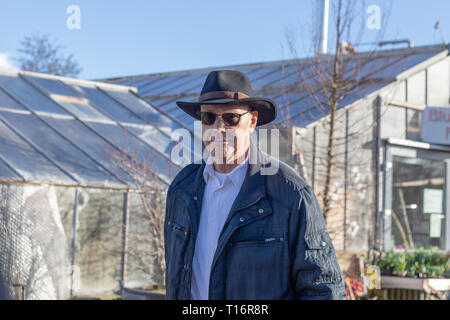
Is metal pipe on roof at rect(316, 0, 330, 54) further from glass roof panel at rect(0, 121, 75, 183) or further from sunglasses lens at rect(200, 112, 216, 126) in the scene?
sunglasses lens at rect(200, 112, 216, 126)

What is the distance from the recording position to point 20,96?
39.6ft

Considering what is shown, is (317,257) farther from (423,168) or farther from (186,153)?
(423,168)

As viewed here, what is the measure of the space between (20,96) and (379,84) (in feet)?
23.5

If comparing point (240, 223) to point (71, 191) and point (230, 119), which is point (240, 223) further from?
point (71, 191)

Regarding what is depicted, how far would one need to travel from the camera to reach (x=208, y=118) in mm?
3004

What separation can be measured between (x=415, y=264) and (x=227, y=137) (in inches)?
268

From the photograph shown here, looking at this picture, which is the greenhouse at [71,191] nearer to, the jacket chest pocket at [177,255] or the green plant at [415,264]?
the green plant at [415,264]

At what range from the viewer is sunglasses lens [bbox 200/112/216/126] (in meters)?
2.99

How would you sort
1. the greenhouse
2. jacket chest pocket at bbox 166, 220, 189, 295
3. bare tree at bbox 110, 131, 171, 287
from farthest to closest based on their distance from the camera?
bare tree at bbox 110, 131, 171, 287, the greenhouse, jacket chest pocket at bbox 166, 220, 189, 295

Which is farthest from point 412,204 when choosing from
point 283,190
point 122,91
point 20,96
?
point 283,190

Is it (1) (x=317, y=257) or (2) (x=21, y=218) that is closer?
(1) (x=317, y=257)

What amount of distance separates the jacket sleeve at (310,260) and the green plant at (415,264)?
6651 mm

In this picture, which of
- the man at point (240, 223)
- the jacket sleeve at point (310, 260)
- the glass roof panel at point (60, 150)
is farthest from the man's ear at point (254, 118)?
the glass roof panel at point (60, 150)

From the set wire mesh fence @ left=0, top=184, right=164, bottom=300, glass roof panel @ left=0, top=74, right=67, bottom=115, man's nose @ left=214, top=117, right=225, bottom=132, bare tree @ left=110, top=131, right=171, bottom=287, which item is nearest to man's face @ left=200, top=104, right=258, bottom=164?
man's nose @ left=214, top=117, right=225, bottom=132
